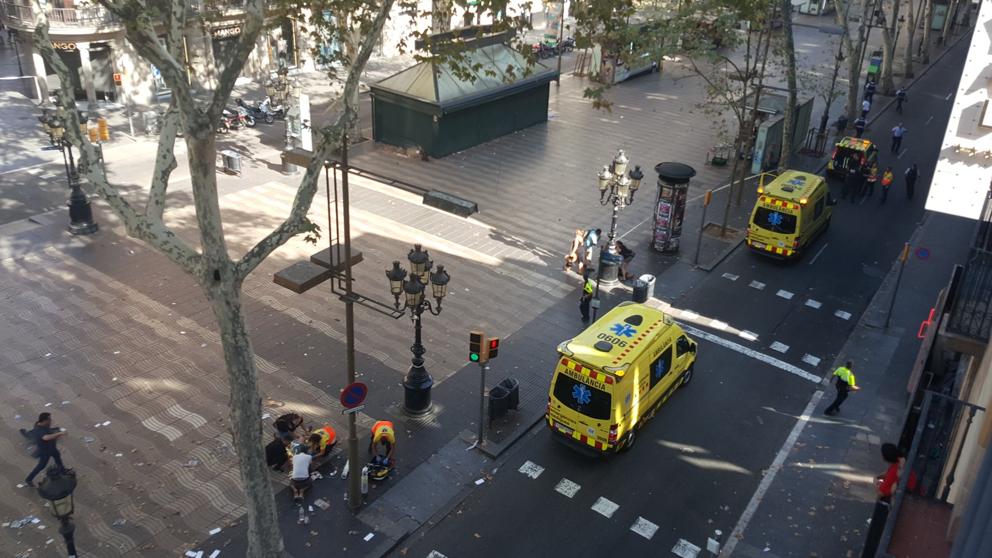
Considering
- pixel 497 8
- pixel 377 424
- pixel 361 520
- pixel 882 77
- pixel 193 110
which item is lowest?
pixel 361 520

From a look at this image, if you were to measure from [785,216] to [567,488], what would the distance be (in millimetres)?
12450

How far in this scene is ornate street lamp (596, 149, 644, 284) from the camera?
20453 mm

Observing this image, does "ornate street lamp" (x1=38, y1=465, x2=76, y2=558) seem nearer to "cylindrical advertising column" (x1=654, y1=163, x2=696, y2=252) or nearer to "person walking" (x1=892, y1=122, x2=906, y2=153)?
"cylindrical advertising column" (x1=654, y1=163, x2=696, y2=252)

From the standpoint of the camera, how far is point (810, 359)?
61.7 feet

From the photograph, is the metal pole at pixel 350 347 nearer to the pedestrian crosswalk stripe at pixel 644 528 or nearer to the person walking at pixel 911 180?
the pedestrian crosswalk stripe at pixel 644 528

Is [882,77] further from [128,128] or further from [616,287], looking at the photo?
[128,128]

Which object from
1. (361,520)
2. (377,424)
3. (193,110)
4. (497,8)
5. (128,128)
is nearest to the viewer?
(193,110)

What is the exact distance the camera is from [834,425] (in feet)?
54.0

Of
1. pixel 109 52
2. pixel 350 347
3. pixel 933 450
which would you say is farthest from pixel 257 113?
pixel 933 450

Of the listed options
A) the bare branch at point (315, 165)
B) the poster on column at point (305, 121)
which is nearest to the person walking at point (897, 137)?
the poster on column at point (305, 121)

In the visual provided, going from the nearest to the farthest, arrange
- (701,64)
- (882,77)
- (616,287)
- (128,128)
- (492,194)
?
(616,287) < (492,194) < (128,128) < (882,77) < (701,64)

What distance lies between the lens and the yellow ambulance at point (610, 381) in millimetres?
14086

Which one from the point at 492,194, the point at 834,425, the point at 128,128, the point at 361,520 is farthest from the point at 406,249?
the point at 128,128

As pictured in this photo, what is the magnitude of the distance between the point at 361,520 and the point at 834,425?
32.9ft
